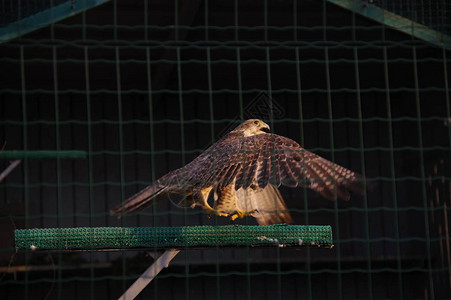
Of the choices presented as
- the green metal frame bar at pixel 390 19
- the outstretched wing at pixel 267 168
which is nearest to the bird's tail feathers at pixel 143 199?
the outstretched wing at pixel 267 168

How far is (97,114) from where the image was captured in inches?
295

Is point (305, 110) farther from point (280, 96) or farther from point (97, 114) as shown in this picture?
point (97, 114)

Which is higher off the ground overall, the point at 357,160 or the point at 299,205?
the point at 357,160

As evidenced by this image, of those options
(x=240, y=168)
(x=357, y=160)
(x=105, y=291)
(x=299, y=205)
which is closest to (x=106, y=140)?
(x=105, y=291)

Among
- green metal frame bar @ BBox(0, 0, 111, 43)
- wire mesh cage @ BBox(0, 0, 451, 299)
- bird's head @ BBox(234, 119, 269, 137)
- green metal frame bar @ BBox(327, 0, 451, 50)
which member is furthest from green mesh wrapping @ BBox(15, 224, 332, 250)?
wire mesh cage @ BBox(0, 0, 451, 299)

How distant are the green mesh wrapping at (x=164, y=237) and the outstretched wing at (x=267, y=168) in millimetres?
358

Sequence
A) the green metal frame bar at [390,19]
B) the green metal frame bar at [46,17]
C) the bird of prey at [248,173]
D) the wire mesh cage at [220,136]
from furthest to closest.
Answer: the wire mesh cage at [220,136] < the green metal frame bar at [390,19] < the green metal frame bar at [46,17] < the bird of prey at [248,173]

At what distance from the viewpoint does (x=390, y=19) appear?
17.7 feet

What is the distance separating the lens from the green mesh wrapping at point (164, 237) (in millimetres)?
3760

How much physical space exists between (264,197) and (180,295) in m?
2.79

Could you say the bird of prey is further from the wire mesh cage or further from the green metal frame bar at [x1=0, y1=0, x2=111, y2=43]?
the wire mesh cage

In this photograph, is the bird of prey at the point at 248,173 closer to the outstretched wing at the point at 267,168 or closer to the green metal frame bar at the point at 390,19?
the outstretched wing at the point at 267,168

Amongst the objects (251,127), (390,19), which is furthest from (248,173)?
(390,19)

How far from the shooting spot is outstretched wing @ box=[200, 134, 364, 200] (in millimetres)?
4270
